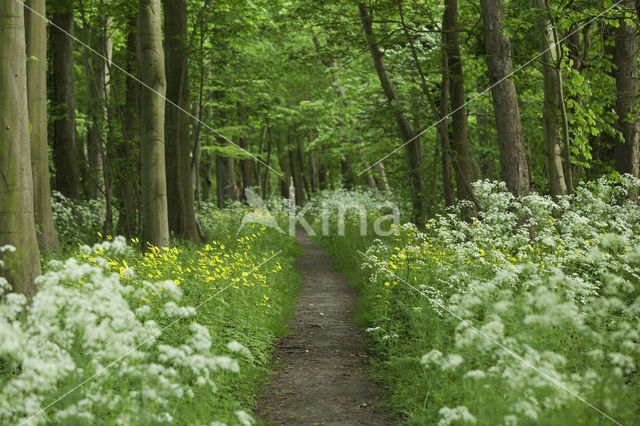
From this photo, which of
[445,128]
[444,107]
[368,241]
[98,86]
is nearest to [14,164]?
[368,241]

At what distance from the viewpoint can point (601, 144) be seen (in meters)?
14.2

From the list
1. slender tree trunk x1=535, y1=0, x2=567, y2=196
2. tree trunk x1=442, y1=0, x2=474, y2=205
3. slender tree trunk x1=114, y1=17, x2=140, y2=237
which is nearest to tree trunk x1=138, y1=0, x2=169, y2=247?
slender tree trunk x1=114, y1=17, x2=140, y2=237

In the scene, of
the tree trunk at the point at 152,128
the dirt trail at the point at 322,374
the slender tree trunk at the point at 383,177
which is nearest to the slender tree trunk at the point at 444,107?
the dirt trail at the point at 322,374

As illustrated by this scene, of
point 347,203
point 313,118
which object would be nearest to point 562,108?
point 347,203

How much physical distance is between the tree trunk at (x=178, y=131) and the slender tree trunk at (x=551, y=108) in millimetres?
7946

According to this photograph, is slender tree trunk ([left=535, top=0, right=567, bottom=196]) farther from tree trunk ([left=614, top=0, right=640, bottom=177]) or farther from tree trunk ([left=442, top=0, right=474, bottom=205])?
tree trunk ([left=442, top=0, right=474, bottom=205])

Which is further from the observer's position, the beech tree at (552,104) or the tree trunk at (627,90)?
the tree trunk at (627,90)

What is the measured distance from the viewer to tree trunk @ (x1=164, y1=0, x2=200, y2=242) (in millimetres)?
13094

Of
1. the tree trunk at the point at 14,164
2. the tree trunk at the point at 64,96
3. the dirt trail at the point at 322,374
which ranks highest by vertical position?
the tree trunk at the point at 64,96

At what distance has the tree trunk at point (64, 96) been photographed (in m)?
14.4

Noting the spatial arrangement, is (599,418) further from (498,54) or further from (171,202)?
(171,202)

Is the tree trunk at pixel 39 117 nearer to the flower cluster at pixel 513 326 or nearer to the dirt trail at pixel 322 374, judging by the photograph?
the dirt trail at pixel 322 374

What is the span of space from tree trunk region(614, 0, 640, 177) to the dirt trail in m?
7.38

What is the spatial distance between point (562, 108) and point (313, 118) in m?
18.4
